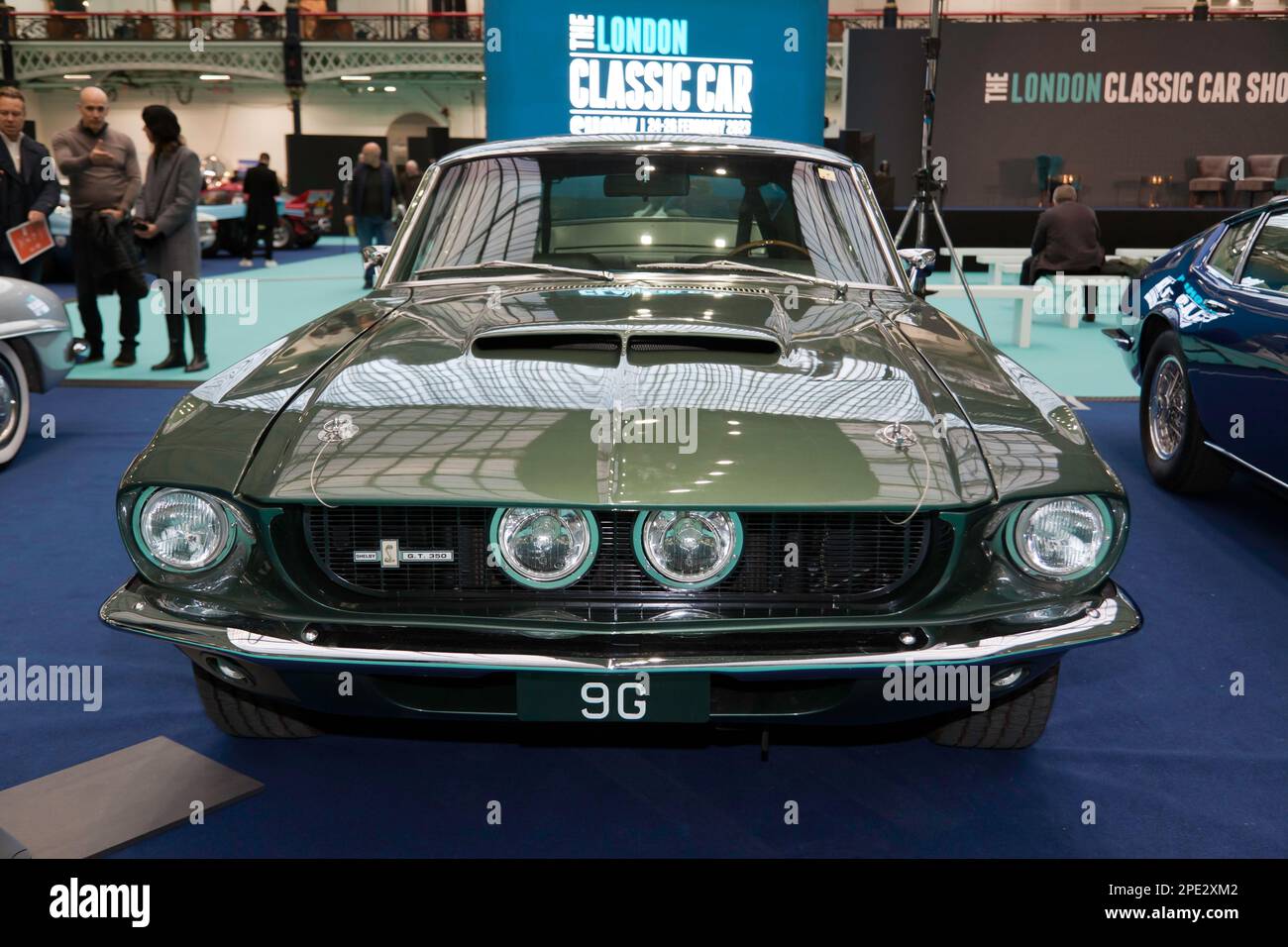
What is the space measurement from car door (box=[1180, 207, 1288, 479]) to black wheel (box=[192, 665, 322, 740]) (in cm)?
329

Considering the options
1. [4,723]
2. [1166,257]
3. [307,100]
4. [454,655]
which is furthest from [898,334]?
[307,100]

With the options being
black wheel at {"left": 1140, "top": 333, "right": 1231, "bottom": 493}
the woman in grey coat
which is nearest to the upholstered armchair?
black wheel at {"left": 1140, "top": 333, "right": 1231, "bottom": 493}

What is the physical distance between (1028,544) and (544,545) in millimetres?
905

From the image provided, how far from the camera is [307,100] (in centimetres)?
3691

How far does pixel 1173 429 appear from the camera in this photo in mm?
5047

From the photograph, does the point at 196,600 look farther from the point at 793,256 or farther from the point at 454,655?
the point at 793,256

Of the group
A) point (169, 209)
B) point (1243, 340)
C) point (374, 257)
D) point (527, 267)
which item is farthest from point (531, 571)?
point (169, 209)

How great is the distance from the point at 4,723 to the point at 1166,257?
507 centimetres

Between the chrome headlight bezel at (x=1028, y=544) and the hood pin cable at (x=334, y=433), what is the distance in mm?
1245

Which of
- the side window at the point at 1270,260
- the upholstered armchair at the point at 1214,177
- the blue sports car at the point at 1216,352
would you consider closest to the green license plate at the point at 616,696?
the blue sports car at the point at 1216,352

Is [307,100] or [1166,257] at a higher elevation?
[307,100]

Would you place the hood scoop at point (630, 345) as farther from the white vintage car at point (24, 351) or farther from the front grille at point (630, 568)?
the white vintage car at point (24, 351)

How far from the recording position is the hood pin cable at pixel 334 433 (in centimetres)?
208

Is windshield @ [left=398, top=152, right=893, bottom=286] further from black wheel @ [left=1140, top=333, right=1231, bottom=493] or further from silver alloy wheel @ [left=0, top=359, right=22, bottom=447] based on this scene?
silver alloy wheel @ [left=0, top=359, right=22, bottom=447]
